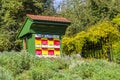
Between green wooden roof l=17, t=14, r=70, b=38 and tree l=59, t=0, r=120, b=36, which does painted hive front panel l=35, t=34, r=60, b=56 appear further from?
tree l=59, t=0, r=120, b=36

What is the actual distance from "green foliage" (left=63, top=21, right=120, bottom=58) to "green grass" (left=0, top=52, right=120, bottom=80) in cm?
1128

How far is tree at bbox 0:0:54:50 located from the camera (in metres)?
32.5

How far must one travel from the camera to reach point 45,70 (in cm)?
991

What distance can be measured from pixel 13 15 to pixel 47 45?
57.1ft

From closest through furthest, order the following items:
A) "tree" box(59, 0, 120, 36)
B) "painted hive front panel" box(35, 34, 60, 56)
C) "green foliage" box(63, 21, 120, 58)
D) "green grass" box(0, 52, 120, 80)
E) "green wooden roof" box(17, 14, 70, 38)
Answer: "green grass" box(0, 52, 120, 80)
"painted hive front panel" box(35, 34, 60, 56)
"green wooden roof" box(17, 14, 70, 38)
"green foliage" box(63, 21, 120, 58)
"tree" box(59, 0, 120, 36)

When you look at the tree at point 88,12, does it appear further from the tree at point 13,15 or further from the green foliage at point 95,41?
the green foliage at point 95,41

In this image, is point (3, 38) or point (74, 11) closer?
point (3, 38)

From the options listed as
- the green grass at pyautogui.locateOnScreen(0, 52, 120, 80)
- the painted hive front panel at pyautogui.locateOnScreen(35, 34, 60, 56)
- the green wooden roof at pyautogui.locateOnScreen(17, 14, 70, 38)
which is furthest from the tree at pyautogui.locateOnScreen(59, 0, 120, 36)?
the green grass at pyautogui.locateOnScreen(0, 52, 120, 80)

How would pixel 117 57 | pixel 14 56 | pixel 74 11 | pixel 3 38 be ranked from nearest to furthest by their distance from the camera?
pixel 14 56, pixel 117 57, pixel 3 38, pixel 74 11

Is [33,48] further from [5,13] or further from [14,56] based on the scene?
[5,13]

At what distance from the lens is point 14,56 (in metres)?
12.1

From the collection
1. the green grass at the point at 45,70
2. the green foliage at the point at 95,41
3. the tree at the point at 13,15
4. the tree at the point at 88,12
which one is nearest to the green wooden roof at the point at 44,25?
the green grass at the point at 45,70

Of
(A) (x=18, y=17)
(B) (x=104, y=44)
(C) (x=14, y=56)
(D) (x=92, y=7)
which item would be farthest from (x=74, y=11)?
(C) (x=14, y=56)

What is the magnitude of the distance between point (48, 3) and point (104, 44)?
13386 millimetres
